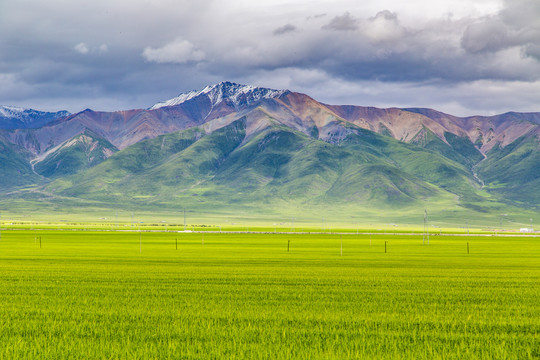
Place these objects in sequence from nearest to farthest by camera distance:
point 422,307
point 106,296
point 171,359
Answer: point 171,359
point 422,307
point 106,296

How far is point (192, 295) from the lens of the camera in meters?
28.8

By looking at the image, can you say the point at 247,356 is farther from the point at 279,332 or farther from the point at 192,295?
the point at 192,295

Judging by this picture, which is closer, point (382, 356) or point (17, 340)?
point (382, 356)

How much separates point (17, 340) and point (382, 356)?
10.1m

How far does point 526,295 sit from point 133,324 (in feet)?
65.2

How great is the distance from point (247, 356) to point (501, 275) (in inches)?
1338

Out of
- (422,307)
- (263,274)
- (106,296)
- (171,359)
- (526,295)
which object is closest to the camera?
(171,359)

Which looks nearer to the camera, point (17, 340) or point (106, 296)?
point (17, 340)

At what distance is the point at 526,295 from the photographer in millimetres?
30734

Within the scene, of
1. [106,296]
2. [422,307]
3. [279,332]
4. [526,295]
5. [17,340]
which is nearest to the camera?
[17,340]

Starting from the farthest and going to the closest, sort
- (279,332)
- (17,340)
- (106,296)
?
(106,296), (279,332), (17,340)

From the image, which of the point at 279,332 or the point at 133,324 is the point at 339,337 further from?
the point at 133,324

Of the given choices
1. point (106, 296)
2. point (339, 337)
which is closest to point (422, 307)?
point (339, 337)

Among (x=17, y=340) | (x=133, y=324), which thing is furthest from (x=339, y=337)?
(x=17, y=340)
